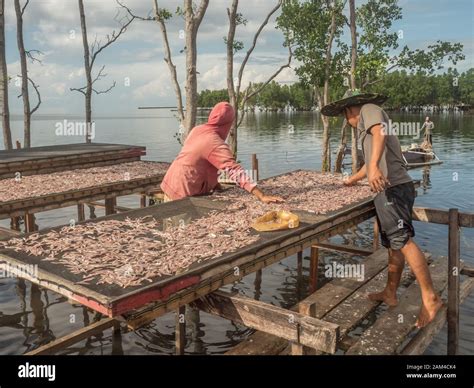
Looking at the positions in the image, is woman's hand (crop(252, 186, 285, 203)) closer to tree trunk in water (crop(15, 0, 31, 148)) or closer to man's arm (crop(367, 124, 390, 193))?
man's arm (crop(367, 124, 390, 193))

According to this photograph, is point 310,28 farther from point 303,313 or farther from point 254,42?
point 303,313

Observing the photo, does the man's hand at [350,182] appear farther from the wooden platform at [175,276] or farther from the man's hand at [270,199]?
the man's hand at [270,199]

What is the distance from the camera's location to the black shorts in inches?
293

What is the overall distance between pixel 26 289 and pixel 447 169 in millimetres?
36122

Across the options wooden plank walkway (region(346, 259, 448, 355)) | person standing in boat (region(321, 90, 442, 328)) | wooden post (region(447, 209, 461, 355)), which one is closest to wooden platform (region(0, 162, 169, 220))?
person standing in boat (region(321, 90, 442, 328))

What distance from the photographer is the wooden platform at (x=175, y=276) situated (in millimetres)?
4652

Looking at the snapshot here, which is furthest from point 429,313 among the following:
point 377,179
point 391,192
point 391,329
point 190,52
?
point 190,52

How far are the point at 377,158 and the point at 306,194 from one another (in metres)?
2.51

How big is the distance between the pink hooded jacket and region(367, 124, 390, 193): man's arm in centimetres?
208

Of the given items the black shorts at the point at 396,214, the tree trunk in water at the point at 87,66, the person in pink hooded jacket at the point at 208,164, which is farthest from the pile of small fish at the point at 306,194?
the tree trunk in water at the point at 87,66

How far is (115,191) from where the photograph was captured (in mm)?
13180
